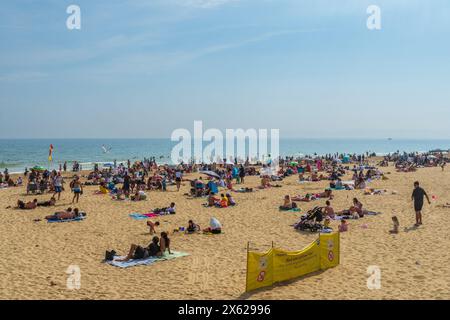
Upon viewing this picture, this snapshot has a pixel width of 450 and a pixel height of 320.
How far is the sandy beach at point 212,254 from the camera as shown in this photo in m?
7.26

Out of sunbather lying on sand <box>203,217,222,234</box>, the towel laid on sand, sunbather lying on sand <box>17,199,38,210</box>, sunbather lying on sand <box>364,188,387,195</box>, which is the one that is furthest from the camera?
sunbather lying on sand <box>364,188,387,195</box>

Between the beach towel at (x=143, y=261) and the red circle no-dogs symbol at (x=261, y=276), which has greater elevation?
the red circle no-dogs symbol at (x=261, y=276)

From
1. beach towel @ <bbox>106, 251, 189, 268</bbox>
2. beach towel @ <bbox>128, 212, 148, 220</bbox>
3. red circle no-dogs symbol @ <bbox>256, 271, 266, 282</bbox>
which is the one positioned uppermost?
red circle no-dogs symbol @ <bbox>256, 271, 266, 282</bbox>

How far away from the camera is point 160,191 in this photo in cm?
2223

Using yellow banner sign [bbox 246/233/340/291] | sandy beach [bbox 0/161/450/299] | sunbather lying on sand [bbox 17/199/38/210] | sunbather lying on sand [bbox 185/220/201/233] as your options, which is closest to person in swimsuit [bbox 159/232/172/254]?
sandy beach [bbox 0/161/450/299]

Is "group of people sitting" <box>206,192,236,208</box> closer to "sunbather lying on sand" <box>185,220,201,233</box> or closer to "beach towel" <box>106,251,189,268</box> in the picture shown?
"sunbather lying on sand" <box>185,220,201,233</box>

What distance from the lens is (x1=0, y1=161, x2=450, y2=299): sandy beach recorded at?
23.8 ft

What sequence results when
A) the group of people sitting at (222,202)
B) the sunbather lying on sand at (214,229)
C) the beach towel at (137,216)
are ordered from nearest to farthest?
1. the sunbather lying on sand at (214,229)
2. the beach towel at (137,216)
3. the group of people sitting at (222,202)

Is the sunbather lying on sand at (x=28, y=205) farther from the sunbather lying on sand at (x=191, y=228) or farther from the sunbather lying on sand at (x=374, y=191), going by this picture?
the sunbather lying on sand at (x=374, y=191)

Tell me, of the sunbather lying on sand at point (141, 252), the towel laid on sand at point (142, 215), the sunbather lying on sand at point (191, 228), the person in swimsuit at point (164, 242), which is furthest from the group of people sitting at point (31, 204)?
the person in swimsuit at point (164, 242)

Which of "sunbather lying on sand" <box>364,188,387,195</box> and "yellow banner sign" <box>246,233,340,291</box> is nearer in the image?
"yellow banner sign" <box>246,233,340,291</box>

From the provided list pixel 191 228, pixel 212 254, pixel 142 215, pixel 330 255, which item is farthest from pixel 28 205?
pixel 330 255

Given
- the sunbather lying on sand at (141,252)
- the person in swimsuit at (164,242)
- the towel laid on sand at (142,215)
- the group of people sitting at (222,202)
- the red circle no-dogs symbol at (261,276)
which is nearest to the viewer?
the red circle no-dogs symbol at (261,276)

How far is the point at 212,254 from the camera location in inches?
387
